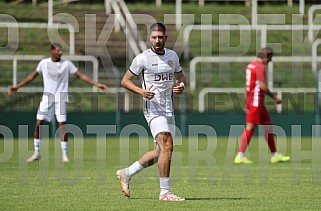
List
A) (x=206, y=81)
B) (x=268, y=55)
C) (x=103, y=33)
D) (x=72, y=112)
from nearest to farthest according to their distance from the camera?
(x=268, y=55)
(x=72, y=112)
(x=206, y=81)
(x=103, y=33)

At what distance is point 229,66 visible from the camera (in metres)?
31.8

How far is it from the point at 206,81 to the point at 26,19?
23.3ft

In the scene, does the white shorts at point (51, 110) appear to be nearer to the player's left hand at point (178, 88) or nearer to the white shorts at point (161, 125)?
the white shorts at point (161, 125)

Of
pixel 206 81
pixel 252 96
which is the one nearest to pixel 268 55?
pixel 252 96

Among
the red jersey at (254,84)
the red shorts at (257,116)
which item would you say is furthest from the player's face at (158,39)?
the red shorts at (257,116)

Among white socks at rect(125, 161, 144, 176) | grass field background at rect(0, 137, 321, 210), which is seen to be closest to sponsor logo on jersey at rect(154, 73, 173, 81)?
white socks at rect(125, 161, 144, 176)

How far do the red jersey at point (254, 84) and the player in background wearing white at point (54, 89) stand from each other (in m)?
3.28

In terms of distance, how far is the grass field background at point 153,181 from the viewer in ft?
39.3

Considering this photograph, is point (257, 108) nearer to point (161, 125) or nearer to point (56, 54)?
point (56, 54)

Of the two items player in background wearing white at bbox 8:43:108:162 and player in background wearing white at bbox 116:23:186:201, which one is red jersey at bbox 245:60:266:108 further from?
player in background wearing white at bbox 116:23:186:201

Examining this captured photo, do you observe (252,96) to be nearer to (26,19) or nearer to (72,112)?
(72,112)

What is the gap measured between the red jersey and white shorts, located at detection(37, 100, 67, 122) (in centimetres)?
381

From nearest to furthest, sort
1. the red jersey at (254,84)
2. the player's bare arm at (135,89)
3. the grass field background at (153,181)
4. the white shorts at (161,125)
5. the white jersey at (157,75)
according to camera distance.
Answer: the grass field background at (153,181) < the player's bare arm at (135,89) < the white shorts at (161,125) < the white jersey at (157,75) < the red jersey at (254,84)

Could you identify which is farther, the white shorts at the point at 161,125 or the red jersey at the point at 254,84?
the red jersey at the point at 254,84
